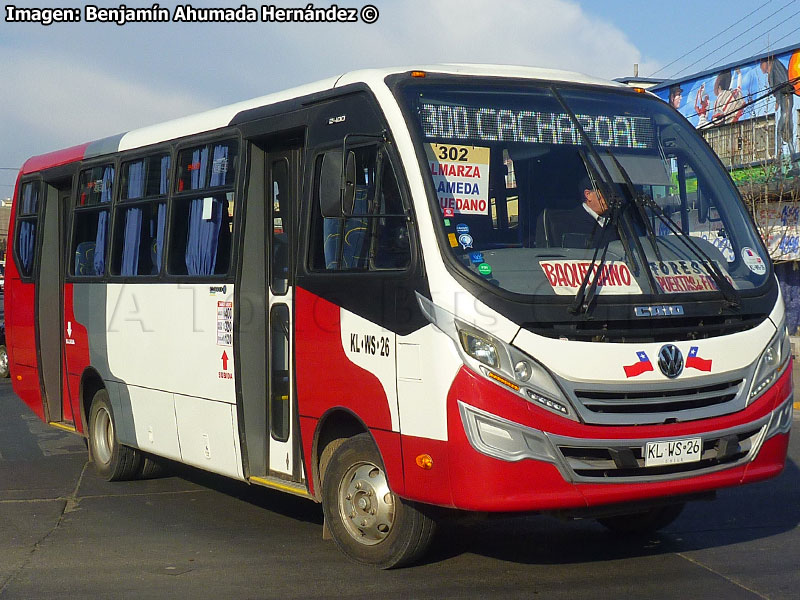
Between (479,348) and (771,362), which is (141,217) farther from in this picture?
(771,362)

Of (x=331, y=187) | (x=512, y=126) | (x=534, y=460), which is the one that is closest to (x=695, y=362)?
(x=534, y=460)

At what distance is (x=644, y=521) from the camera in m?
7.48

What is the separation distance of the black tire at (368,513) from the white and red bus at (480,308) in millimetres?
15

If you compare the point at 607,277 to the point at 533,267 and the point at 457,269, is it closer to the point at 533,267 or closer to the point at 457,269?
the point at 533,267

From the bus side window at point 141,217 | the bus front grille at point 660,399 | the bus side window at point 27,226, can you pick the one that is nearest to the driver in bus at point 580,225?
the bus front grille at point 660,399

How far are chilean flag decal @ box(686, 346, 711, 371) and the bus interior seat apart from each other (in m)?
6.33

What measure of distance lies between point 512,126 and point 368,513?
95.7 inches

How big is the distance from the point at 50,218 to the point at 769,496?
25.3 feet

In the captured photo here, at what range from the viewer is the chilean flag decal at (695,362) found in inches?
237

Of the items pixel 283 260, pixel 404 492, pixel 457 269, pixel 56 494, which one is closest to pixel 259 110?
pixel 283 260

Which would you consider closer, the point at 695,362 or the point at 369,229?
the point at 695,362

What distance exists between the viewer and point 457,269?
588cm

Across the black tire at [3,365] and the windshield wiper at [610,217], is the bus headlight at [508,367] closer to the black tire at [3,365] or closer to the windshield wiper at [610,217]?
the windshield wiper at [610,217]

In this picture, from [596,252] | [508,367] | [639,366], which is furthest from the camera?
[596,252]
